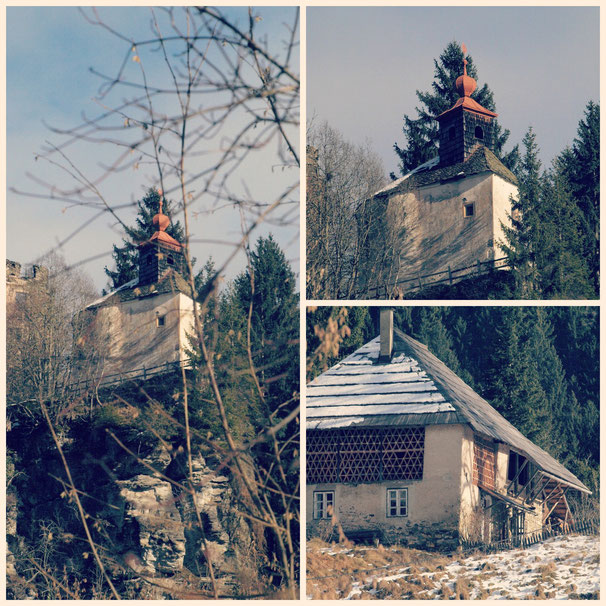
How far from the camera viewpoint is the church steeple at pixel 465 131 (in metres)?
15.9

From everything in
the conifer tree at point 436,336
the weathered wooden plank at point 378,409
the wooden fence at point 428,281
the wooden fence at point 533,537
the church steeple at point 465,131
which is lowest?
the wooden fence at point 533,537

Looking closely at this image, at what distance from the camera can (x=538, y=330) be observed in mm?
8844

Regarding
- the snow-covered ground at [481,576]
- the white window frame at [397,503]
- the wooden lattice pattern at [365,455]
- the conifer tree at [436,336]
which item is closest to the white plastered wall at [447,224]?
the conifer tree at [436,336]

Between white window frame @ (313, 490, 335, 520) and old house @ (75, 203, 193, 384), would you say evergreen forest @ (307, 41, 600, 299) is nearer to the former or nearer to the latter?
white window frame @ (313, 490, 335, 520)

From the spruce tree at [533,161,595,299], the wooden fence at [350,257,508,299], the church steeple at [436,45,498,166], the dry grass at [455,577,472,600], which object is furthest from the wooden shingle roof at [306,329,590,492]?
the church steeple at [436,45,498,166]

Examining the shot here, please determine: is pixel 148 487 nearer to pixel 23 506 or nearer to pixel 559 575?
pixel 23 506

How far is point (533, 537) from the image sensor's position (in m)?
7.47

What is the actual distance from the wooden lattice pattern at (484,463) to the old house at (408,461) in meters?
0.01

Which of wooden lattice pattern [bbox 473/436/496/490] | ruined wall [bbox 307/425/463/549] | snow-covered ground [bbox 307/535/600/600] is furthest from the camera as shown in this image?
wooden lattice pattern [bbox 473/436/496/490]

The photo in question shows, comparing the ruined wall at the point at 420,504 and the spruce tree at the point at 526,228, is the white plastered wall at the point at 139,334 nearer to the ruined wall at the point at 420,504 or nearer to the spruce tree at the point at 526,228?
the spruce tree at the point at 526,228

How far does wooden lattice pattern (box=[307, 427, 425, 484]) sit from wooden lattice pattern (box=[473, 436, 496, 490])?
104 cm

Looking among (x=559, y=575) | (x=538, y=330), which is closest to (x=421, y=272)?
(x=538, y=330)

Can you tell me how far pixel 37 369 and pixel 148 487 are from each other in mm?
5224

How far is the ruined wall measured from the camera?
7.41m
